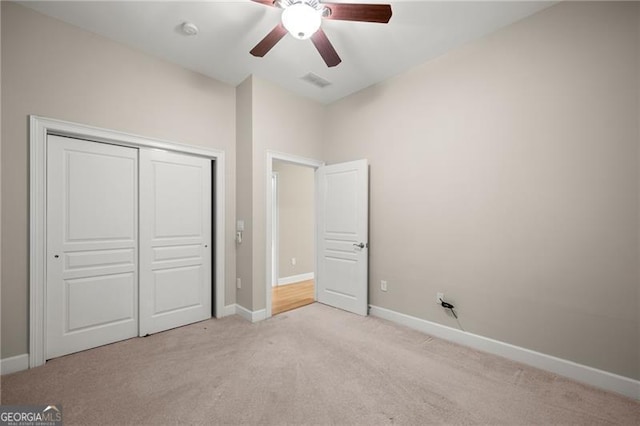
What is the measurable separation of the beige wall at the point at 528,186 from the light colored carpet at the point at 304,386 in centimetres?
42

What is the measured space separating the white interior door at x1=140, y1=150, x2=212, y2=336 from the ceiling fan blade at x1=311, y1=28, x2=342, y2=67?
192 cm

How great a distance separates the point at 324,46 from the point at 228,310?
10.1 feet

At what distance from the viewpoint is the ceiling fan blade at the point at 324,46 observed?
1982 mm

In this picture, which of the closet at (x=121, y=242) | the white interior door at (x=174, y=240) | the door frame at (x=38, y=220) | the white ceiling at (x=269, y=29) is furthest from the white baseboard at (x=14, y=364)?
the white ceiling at (x=269, y=29)

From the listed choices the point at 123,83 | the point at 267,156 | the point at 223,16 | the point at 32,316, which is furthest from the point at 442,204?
the point at 32,316

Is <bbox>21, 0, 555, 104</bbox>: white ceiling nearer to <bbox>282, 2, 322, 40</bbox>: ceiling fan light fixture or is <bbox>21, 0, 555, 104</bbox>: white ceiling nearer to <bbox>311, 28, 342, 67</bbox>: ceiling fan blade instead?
<bbox>311, 28, 342, 67</bbox>: ceiling fan blade

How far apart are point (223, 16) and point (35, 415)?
3.16m

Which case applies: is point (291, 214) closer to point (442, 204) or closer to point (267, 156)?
point (267, 156)

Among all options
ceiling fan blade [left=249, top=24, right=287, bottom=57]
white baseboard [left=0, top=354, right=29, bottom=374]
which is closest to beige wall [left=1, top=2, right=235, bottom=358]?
white baseboard [left=0, top=354, right=29, bottom=374]

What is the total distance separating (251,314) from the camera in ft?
10.4

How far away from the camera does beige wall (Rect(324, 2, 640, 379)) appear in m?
1.93

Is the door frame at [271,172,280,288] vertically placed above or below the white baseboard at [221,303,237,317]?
above

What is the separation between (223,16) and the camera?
2320 mm
